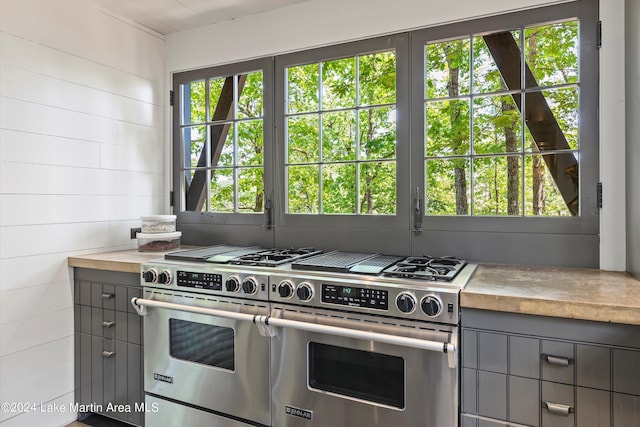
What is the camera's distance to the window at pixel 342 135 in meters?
2.14

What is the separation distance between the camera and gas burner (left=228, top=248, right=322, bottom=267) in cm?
178

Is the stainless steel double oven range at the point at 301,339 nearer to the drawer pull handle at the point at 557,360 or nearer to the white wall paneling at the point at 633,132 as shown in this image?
the drawer pull handle at the point at 557,360

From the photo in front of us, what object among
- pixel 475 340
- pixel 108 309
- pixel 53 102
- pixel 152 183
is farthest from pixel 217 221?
pixel 475 340

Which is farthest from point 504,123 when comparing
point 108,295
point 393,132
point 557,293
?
point 108,295

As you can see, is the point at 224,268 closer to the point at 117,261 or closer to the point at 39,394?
the point at 117,261

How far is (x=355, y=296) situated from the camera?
4.83 feet

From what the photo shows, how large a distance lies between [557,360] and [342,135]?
1513 mm

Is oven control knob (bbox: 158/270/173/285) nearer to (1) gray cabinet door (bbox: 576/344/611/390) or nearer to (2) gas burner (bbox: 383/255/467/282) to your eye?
(2) gas burner (bbox: 383/255/467/282)

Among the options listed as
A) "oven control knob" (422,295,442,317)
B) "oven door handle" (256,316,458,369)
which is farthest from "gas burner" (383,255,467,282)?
"oven door handle" (256,316,458,369)

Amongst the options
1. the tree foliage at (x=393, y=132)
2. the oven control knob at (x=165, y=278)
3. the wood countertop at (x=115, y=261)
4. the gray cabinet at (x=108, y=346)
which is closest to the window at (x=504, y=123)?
the tree foliage at (x=393, y=132)

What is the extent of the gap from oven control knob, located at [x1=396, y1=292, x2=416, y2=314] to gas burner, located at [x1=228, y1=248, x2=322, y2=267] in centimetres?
61

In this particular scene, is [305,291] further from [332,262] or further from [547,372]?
[547,372]

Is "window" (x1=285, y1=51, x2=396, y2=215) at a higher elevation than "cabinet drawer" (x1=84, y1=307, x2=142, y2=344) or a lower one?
higher

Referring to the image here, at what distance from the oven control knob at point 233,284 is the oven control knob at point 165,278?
1.11ft
